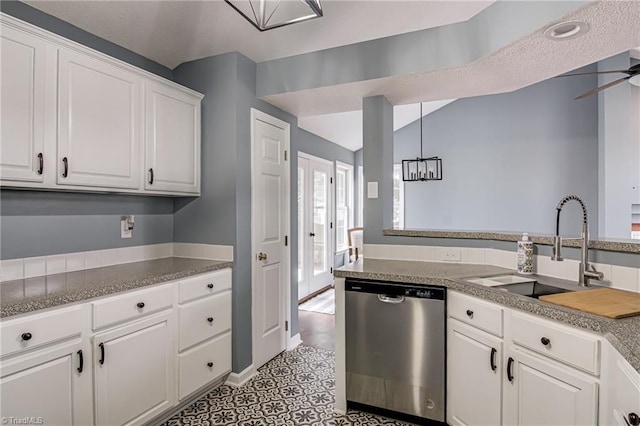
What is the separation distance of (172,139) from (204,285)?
1.05 meters

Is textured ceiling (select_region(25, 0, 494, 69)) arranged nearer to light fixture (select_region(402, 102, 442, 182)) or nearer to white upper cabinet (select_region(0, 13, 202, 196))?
white upper cabinet (select_region(0, 13, 202, 196))

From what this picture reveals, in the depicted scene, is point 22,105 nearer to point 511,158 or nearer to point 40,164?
point 40,164

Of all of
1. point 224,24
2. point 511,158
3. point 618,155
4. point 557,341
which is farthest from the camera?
point 511,158

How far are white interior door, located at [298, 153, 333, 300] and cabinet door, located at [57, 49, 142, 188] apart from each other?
2693 millimetres

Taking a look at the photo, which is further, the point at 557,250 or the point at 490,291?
the point at 557,250

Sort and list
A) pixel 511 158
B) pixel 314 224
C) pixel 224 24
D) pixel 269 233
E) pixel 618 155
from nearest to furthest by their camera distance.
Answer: pixel 224 24, pixel 269 233, pixel 618 155, pixel 511 158, pixel 314 224

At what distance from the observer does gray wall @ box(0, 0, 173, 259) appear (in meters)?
1.89

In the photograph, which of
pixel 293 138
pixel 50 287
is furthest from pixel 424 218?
pixel 50 287

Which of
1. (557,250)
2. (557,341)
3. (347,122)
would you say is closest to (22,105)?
(557,341)

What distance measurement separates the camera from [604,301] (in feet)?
4.78

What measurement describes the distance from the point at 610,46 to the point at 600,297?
4.40 ft

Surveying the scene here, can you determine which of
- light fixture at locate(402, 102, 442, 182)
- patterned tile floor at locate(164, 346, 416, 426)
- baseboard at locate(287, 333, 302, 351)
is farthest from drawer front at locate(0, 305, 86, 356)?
light fixture at locate(402, 102, 442, 182)

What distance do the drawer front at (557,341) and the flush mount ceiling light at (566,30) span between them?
1365mm

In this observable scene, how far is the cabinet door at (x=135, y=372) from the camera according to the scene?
67.7 inches
